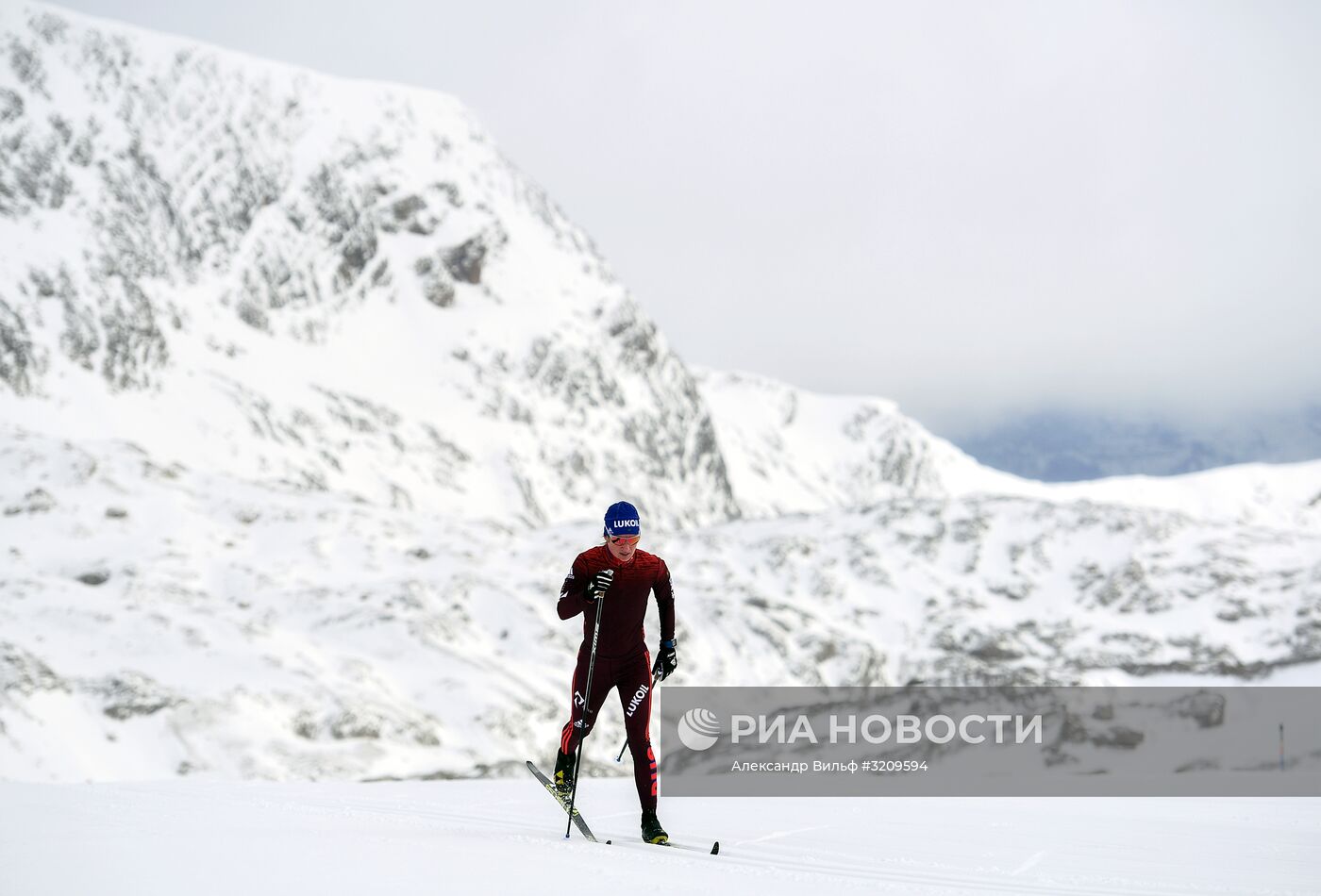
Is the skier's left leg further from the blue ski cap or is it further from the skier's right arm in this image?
the blue ski cap

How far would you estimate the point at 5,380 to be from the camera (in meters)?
91.7

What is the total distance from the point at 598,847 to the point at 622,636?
5.44ft

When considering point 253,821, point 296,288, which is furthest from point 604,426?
point 253,821

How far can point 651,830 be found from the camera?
8.48 meters

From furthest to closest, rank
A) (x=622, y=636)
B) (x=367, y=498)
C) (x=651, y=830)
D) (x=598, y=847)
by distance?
(x=367, y=498) < (x=622, y=636) < (x=651, y=830) < (x=598, y=847)

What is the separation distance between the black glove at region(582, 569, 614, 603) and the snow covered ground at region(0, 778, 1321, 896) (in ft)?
6.04

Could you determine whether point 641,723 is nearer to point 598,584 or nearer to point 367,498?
point 598,584

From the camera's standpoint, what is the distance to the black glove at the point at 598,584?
8312mm

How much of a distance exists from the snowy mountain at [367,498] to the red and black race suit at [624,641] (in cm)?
3207

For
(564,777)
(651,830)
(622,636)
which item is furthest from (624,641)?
(651,830)

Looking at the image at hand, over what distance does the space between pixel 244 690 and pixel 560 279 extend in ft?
456

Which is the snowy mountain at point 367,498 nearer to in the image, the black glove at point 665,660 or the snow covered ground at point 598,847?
the snow covered ground at point 598,847

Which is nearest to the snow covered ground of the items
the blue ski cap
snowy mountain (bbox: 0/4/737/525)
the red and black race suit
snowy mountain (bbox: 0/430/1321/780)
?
the red and black race suit
